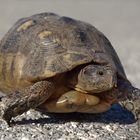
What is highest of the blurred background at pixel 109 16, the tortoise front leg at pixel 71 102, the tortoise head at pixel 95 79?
the tortoise head at pixel 95 79

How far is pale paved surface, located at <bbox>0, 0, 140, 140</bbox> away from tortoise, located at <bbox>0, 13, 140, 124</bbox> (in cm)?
16

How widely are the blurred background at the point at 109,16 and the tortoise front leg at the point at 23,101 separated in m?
2.88

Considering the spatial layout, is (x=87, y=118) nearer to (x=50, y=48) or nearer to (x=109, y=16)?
(x=50, y=48)

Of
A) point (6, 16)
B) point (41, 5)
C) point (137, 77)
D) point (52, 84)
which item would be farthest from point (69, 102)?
A: point (41, 5)

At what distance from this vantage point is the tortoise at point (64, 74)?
15.9 ft

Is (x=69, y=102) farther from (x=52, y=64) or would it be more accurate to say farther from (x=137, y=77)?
(x=137, y=77)

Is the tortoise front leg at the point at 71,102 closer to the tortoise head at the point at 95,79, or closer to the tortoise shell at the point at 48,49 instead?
the tortoise head at the point at 95,79

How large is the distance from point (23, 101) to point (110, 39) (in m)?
8.07

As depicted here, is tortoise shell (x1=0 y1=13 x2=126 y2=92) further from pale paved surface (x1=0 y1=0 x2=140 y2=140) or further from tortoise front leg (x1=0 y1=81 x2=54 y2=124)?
pale paved surface (x1=0 y1=0 x2=140 y2=140)

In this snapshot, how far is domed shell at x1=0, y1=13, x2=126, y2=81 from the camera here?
196 inches

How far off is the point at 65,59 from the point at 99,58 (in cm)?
32

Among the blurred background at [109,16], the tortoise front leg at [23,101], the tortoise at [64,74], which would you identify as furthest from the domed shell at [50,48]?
the blurred background at [109,16]

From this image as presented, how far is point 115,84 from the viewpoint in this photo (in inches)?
188

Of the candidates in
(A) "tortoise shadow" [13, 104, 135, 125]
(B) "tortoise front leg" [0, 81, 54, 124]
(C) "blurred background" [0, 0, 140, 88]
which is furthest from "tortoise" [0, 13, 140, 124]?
(C) "blurred background" [0, 0, 140, 88]
